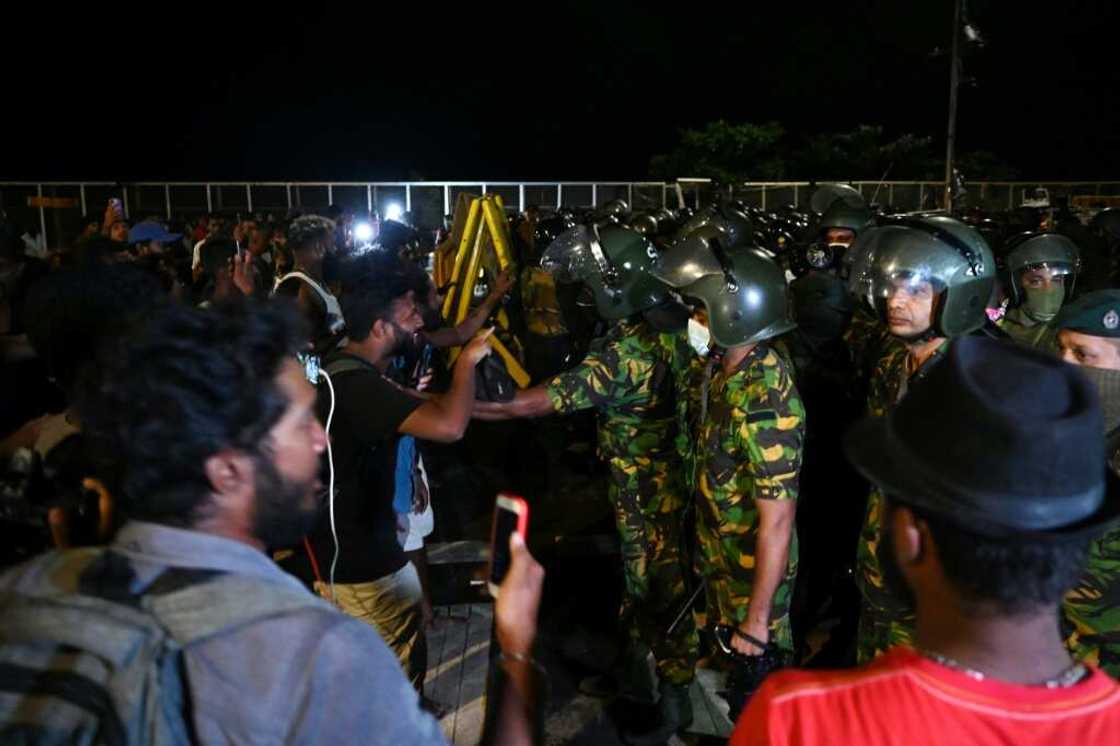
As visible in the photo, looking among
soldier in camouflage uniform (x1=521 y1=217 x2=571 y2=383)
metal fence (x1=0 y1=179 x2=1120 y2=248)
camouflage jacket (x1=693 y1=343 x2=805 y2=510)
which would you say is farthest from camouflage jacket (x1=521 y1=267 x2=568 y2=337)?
metal fence (x1=0 y1=179 x2=1120 y2=248)

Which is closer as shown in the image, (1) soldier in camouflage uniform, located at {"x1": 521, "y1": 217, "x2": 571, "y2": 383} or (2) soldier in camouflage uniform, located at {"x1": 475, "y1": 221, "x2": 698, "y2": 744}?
(2) soldier in camouflage uniform, located at {"x1": 475, "y1": 221, "x2": 698, "y2": 744}

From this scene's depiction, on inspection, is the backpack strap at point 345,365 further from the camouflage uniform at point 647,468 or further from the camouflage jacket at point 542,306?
the camouflage jacket at point 542,306

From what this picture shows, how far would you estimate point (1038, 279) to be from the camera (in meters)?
5.91

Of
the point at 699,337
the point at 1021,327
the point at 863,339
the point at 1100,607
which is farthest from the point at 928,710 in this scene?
the point at 863,339

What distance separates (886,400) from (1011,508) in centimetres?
278

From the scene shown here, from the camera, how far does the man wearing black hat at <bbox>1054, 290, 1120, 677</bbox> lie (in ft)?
11.3

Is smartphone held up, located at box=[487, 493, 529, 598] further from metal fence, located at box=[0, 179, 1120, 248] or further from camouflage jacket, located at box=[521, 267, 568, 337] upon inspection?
metal fence, located at box=[0, 179, 1120, 248]

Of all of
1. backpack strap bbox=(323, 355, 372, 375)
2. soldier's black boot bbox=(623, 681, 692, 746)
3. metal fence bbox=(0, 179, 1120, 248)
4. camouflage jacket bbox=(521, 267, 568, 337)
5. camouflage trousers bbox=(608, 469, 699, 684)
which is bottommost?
soldier's black boot bbox=(623, 681, 692, 746)

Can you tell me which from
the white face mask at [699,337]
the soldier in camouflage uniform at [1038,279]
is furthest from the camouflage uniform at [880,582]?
the soldier in camouflage uniform at [1038,279]

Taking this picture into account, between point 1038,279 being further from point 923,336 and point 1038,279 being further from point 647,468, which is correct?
point 647,468

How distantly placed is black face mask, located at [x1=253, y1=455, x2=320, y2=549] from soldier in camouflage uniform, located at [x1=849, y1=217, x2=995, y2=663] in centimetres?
262

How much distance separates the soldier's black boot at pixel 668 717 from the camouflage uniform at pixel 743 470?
0.53 metres
